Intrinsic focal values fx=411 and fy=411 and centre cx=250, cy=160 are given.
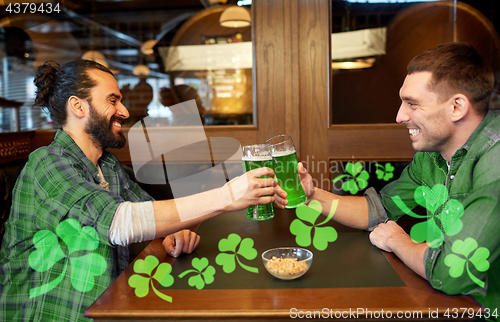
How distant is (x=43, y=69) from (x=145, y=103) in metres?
1.54

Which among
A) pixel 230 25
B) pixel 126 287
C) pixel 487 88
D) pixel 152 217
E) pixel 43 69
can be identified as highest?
pixel 230 25

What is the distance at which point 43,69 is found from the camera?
1.69m

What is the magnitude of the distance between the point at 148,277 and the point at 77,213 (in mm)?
325

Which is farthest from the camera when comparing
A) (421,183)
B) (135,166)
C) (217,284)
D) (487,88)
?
(135,166)

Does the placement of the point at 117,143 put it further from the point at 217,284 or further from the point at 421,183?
the point at 421,183

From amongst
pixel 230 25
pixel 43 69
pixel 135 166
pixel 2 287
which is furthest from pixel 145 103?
pixel 2 287

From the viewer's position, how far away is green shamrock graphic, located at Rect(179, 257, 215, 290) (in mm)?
1033

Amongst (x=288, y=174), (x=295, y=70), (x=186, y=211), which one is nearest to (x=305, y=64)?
(x=295, y=70)

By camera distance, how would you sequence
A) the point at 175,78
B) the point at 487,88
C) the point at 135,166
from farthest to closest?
1. the point at 175,78
2. the point at 135,166
3. the point at 487,88

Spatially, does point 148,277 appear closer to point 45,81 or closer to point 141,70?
point 45,81

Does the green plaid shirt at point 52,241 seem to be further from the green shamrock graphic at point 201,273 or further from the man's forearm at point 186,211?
the green shamrock graphic at point 201,273

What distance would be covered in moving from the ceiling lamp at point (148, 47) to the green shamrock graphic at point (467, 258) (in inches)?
113
